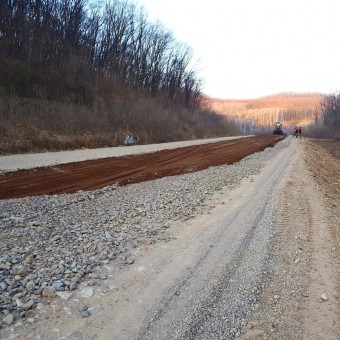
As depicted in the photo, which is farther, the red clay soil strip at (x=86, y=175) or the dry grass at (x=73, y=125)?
the dry grass at (x=73, y=125)

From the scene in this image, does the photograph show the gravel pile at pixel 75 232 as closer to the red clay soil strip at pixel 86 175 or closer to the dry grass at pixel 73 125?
the red clay soil strip at pixel 86 175

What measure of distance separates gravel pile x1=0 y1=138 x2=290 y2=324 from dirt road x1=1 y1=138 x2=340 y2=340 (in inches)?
10.0

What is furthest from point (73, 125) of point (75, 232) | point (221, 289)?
point (221, 289)

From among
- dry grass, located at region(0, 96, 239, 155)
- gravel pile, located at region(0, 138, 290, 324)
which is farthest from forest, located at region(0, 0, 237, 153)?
gravel pile, located at region(0, 138, 290, 324)

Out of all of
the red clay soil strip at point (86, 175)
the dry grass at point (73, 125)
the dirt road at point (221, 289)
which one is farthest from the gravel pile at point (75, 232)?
the dry grass at point (73, 125)

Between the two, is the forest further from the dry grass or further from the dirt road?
the dirt road

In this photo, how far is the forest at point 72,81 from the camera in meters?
21.1

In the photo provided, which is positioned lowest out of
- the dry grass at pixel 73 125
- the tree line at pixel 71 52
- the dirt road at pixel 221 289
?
the dirt road at pixel 221 289

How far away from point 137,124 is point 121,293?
27.4 meters

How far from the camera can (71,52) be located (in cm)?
3688

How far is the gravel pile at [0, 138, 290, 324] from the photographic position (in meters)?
3.92

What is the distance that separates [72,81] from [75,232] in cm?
2902

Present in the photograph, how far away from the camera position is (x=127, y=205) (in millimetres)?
7637

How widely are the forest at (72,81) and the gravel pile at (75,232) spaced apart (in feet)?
35.0
